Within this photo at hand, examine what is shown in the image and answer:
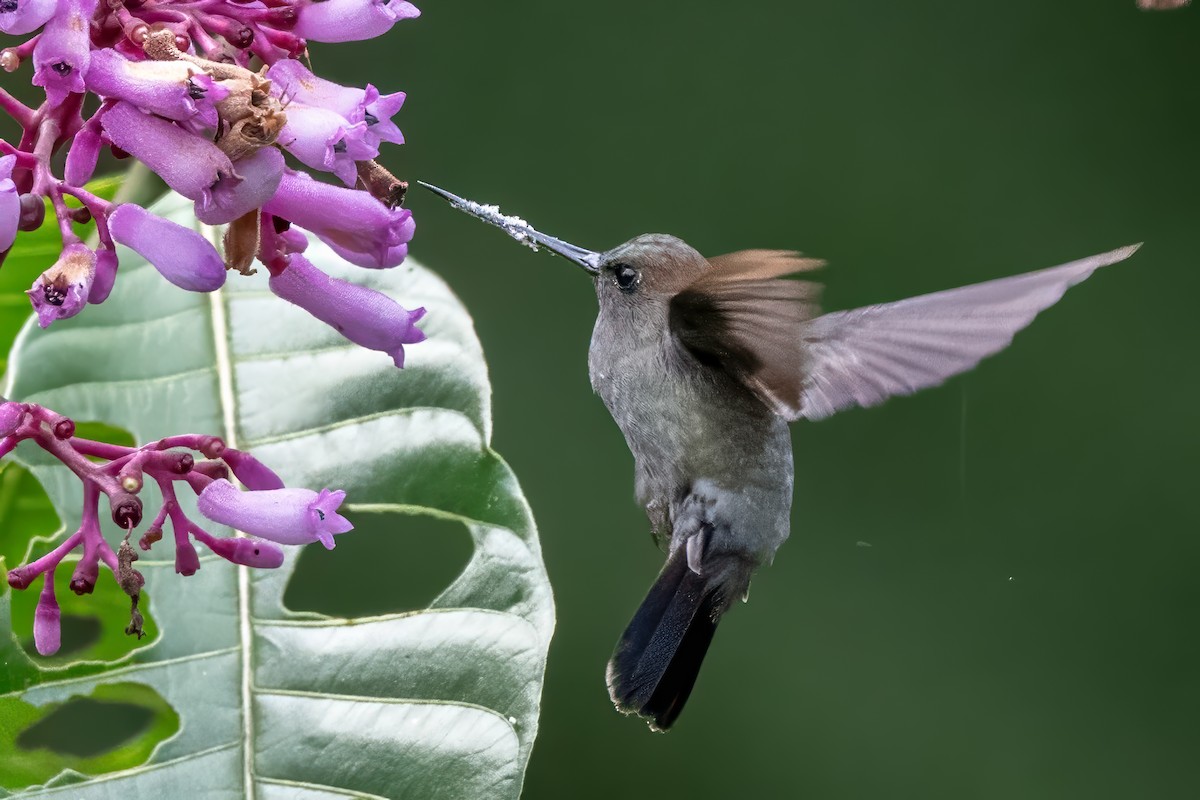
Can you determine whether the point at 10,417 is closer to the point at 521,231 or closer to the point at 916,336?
the point at 521,231

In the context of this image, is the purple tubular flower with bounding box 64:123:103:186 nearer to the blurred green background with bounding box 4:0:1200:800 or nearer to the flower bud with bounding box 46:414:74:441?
the flower bud with bounding box 46:414:74:441

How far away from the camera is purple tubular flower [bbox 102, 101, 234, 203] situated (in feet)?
4.46

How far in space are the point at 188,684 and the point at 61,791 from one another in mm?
220

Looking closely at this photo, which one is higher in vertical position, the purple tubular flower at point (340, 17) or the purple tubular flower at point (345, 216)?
the purple tubular flower at point (340, 17)

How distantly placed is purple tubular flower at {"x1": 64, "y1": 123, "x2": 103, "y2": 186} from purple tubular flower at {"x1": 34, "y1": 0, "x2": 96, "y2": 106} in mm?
88

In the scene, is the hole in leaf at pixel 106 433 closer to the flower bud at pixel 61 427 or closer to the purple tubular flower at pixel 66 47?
the flower bud at pixel 61 427

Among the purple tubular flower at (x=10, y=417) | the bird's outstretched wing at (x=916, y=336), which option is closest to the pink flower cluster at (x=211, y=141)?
the purple tubular flower at (x=10, y=417)

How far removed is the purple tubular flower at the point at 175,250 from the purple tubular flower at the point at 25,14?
203 millimetres

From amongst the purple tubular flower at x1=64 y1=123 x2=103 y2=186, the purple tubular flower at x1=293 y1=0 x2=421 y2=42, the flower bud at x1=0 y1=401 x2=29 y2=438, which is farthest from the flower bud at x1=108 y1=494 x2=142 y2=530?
the purple tubular flower at x1=293 y1=0 x2=421 y2=42

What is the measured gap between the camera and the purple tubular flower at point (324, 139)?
1486 millimetres

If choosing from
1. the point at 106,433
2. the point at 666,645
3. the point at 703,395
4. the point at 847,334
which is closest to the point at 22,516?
the point at 106,433

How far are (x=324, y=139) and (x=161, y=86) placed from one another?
0.62 ft

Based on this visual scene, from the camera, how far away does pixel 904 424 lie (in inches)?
208

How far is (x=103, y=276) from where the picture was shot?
1.48 m
